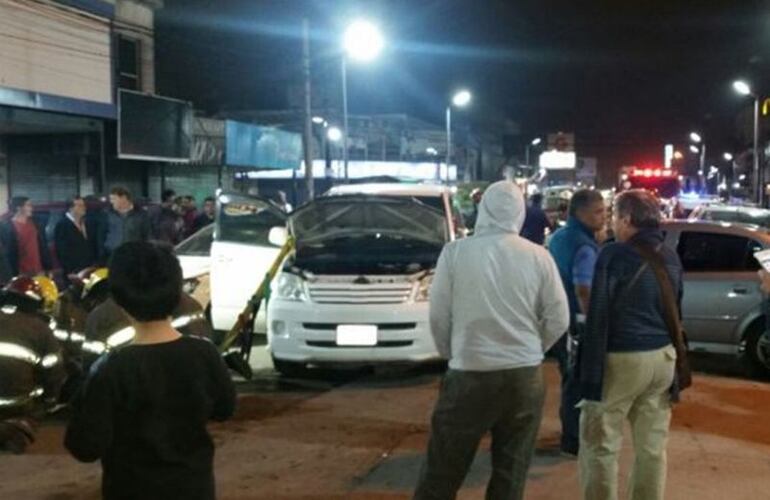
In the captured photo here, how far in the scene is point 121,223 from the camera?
467 inches

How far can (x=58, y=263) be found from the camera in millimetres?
12570

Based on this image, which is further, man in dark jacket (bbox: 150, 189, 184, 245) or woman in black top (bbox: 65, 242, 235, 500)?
man in dark jacket (bbox: 150, 189, 184, 245)

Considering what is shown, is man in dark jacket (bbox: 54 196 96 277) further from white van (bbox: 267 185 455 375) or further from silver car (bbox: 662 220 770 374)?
silver car (bbox: 662 220 770 374)

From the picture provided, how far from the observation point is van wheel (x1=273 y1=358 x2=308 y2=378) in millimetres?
9734

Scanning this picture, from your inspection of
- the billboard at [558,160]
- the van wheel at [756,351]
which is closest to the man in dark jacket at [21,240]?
the van wheel at [756,351]

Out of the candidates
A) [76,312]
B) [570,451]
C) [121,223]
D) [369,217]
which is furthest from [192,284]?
[570,451]

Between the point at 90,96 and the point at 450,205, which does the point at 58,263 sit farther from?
the point at 90,96

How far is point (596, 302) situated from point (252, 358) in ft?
22.5

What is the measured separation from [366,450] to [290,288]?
2.65m

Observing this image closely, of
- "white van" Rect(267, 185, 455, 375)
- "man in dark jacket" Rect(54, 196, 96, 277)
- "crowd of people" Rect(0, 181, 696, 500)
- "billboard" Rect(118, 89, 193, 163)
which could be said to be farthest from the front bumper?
"billboard" Rect(118, 89, 193, 163)

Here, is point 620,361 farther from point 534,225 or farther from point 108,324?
point 534,225

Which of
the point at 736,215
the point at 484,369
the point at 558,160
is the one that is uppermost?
the point at 558,160

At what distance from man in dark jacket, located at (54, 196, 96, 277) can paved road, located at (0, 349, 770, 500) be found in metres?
3.31

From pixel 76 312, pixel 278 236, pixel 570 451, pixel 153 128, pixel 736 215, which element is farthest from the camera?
pixel 153 128
